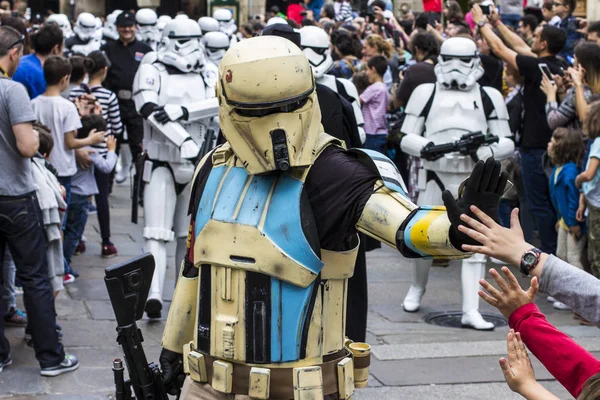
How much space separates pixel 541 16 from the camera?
44.1 ft

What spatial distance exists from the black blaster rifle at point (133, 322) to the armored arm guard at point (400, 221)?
0.87 meters

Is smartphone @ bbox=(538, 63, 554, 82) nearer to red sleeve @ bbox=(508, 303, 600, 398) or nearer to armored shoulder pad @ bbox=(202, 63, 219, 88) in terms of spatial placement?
armored shoulder pad @ bbox=(202, 63, 219, 88)

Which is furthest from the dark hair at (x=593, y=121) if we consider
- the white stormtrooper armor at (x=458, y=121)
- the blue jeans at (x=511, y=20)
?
the blue jeans at (x=511, y=20)

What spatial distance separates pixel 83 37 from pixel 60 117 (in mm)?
7556

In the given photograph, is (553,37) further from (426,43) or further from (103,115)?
(103,115)

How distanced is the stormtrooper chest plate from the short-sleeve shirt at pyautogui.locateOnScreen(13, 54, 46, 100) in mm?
3186

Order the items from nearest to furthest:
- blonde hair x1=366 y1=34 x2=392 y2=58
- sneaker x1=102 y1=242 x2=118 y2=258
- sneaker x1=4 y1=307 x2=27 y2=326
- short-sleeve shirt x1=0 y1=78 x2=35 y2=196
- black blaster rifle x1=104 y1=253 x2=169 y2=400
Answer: black blaster rifle x1=104 y1=253 x2=169 y2=400
short-sleeve shirt x1=0 y1=78 x2=35 y2=196
sneaker x1=4 y1=307 x2=27 y2=326
sneaker x1=102 y1=242 x2=118 y2=258
blonde hair x1=366 y1=34 x2=392 y2=58

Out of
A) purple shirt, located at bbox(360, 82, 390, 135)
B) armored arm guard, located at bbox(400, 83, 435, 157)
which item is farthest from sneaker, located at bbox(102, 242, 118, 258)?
armored arm guard, located at bbox(400, 83, 435, 157)

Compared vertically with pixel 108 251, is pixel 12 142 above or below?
above

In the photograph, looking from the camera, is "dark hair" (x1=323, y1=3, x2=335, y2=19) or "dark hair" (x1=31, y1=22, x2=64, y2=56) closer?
"dark hair" (x1=31, y1=22, x2=64, y2=56)

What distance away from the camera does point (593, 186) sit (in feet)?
25.1

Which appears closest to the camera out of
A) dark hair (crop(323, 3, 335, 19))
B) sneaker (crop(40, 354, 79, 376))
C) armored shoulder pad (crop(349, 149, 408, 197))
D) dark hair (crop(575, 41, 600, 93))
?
armored shoulder pad (crop(349, 149, 408, 197))

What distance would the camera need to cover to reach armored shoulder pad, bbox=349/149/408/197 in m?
3.38

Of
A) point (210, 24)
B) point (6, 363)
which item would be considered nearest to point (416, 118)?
point (6, 363)
